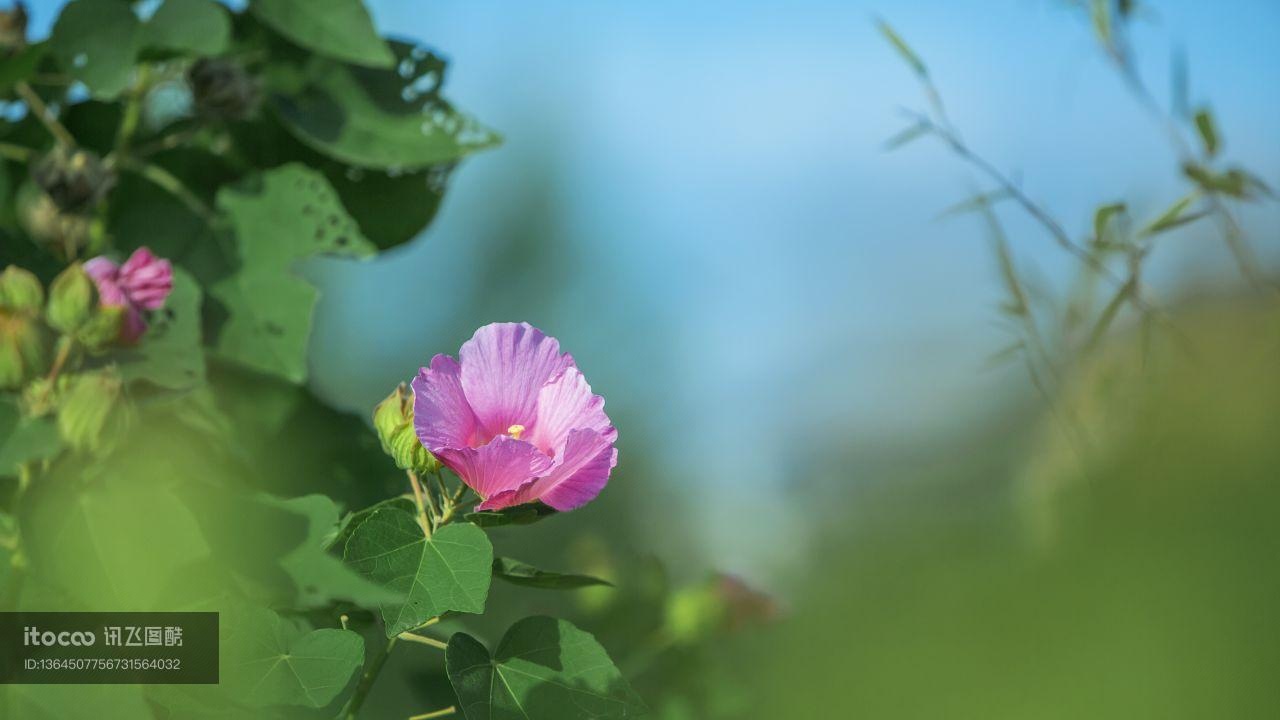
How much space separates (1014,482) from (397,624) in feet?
1.24

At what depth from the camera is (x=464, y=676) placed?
454mm

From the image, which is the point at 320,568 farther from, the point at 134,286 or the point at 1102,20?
the point at 1102,20

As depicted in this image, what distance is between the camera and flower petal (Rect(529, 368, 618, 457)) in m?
0.45

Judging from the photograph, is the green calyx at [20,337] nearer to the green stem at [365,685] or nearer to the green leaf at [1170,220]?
the green stem at [365,685]

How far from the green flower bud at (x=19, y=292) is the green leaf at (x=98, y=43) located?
17cm

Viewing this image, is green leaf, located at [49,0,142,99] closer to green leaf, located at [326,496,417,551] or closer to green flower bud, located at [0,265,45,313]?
green flower bud, located at [0,265,45,313]

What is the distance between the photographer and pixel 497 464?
44 cm

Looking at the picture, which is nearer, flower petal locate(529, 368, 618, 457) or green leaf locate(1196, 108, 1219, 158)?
flower petal locate(529, 368, 618, 457)

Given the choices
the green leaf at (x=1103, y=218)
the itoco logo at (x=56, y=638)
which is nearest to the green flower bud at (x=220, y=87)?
the itoco logo at (x=56, y=638)

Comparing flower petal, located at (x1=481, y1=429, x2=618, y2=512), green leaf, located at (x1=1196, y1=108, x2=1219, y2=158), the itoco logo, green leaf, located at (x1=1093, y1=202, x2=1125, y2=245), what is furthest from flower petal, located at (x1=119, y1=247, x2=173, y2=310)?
green leaf, located at (x1=1196, y1=108, x2=1219, y2=158)

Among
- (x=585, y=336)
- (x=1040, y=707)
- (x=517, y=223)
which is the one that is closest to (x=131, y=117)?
(x=1040, y=707)

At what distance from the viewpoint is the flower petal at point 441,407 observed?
1.44ft

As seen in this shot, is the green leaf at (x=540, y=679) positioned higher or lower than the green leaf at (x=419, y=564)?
lower

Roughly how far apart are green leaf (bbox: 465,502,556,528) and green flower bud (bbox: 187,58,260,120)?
1.47 feet
